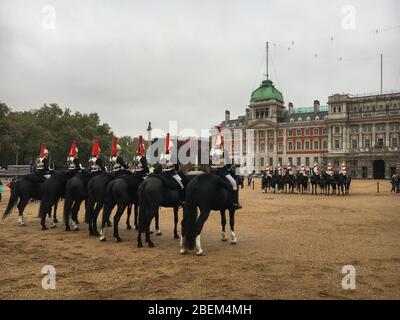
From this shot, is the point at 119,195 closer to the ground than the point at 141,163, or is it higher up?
closer to the ground

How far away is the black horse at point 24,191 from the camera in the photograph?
1471 centimetres

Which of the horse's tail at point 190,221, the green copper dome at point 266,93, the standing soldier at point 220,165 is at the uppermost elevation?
the green copper dome at point 266,93

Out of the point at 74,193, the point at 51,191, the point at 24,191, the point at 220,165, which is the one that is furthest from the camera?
the point at 24,191

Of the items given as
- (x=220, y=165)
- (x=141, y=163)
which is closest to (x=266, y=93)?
(x=141, y=163)

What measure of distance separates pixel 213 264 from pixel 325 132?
9309 cm

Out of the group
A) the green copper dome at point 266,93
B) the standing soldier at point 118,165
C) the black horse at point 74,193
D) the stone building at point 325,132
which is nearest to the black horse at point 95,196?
the standing soldier at point 118,165

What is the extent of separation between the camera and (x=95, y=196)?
12258 mm

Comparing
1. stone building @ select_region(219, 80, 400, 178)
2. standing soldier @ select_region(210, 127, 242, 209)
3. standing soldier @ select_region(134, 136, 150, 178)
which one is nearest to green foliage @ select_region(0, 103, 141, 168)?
stone building @ select_region(219, 80, 400, 178)

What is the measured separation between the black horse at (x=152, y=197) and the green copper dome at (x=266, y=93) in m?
97.9

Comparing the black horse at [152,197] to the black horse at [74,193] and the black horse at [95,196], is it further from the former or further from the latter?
the black horse at [74,193]

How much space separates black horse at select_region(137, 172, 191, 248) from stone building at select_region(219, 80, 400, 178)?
7992cm

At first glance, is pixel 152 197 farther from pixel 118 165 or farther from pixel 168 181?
pixel 118 165

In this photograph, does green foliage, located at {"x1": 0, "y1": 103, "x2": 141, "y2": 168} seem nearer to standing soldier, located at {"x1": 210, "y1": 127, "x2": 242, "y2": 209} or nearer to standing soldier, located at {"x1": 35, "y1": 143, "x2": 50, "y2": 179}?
standing soldier, located at {"x1": 35, "y1": 143, "x2": 50, "y2": 179}
